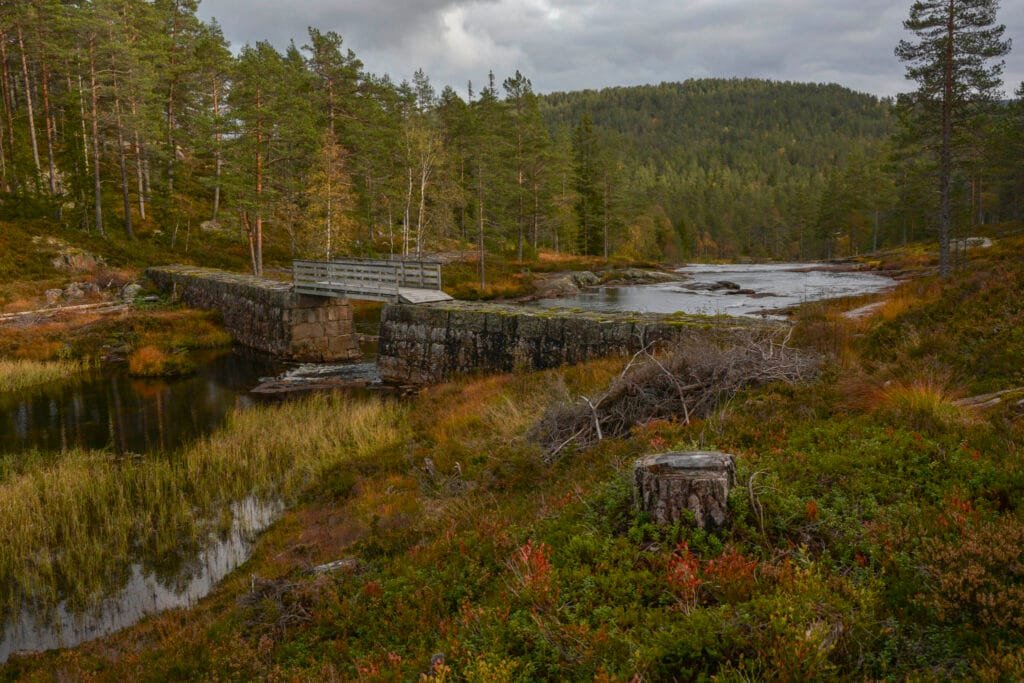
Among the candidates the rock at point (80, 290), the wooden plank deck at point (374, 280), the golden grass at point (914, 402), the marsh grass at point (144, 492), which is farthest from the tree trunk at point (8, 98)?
the golden grass at point (914, 402)

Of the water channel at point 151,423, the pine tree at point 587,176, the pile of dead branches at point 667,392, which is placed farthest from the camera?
the pine tree at point 587,176

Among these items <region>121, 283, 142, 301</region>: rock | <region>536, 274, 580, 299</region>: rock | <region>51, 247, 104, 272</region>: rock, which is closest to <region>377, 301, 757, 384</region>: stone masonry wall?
<region>121, 283, 142, 301</region>: rock

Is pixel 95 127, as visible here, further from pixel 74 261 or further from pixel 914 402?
pixel 914 402

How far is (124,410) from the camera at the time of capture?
1609 cm

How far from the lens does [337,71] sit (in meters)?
44.2

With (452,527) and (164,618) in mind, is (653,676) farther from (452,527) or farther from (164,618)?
(164,618)

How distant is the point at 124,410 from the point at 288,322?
7.61m

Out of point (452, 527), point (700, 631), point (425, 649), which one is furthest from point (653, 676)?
point (452, 527)

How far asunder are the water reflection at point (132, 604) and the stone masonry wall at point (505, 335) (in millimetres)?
7643

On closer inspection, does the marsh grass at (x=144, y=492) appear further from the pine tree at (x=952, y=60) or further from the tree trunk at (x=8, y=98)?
the tree trunk at (x=8, y=98)

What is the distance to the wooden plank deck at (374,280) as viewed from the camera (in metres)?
19.4

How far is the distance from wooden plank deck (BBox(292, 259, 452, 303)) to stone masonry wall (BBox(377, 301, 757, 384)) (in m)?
0.90

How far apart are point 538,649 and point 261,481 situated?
28.1 ft

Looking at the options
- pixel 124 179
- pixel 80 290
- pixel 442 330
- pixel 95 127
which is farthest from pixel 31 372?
pixel 95 127
